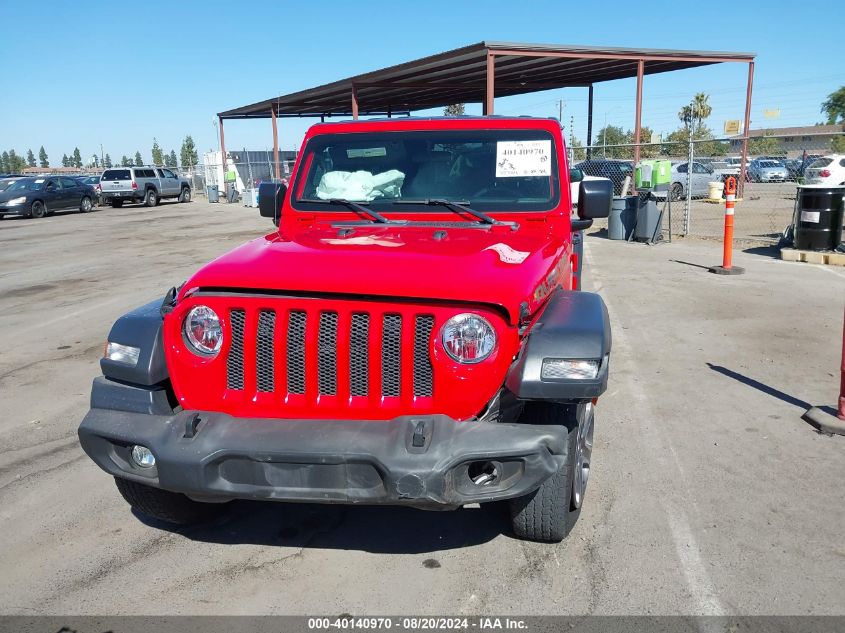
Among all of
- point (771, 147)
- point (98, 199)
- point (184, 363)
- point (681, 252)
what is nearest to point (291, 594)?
point (184, 363)

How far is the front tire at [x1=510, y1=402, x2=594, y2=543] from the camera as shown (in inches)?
114

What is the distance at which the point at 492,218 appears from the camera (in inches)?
160

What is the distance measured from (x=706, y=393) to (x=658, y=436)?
1067mm

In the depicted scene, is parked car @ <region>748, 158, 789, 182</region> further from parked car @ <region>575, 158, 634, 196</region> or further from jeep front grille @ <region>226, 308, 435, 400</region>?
jeep front grille @ <region>226, 308, 435, 400</region>

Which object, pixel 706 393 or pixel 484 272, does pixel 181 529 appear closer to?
pixel 484 272

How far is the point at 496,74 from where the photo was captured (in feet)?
79.7

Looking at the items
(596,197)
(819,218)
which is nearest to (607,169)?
(819,218)

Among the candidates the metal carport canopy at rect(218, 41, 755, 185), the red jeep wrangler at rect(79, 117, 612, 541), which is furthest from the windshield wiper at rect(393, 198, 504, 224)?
the metal carport canopy at rect(218, 41, 755, 185)

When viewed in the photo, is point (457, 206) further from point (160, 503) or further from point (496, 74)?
point (496, 74)

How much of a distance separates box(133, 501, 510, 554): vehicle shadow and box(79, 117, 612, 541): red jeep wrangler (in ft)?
0.89

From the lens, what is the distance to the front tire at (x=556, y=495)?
9.53 feet

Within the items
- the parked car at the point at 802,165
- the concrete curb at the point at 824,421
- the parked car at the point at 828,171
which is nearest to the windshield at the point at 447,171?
the concrete curb at the point at 824,421

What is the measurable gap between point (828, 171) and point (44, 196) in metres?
27.1

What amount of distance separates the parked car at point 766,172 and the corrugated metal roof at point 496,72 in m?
14.6
